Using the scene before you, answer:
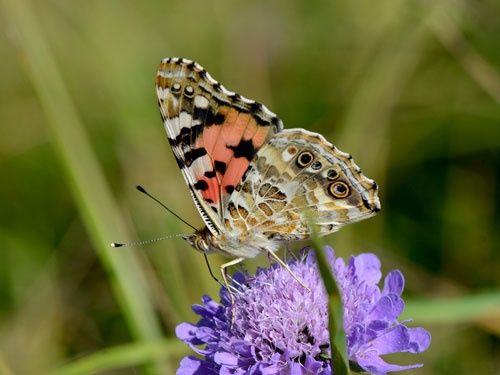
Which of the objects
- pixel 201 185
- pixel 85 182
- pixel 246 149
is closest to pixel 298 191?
pixel 246 149

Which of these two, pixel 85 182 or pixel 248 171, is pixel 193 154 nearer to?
pixel 248 171

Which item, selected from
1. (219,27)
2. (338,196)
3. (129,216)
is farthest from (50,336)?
(219,27)

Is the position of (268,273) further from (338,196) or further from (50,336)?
(50,336)

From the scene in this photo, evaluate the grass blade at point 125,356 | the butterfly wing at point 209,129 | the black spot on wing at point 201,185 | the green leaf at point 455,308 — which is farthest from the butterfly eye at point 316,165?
the grass blade at point 125,356

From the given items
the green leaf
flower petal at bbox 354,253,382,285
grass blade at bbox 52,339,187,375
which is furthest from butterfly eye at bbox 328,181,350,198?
grass blade at bbox 52,339,187,375

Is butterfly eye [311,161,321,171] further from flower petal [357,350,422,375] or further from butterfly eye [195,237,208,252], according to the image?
flower petal [357,350,422,375]

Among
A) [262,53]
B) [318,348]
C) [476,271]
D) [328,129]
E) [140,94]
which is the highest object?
[262,53]

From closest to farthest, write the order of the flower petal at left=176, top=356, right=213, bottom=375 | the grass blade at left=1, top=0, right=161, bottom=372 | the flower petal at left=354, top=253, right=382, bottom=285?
the flower petal at left=176, top=356, right=213, bottom=375
the flower petal at left=354, top=253, right=382, bottom=285
the grass blade at left=1, top=0, right=161, bottom=372

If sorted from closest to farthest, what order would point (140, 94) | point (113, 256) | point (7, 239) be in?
point (113, 256) < point (7, 239) < point (140, 94)
